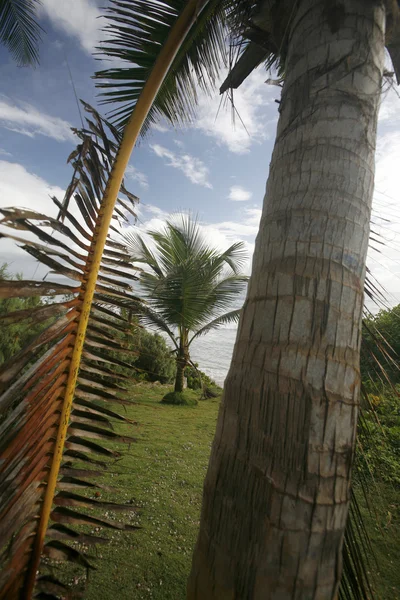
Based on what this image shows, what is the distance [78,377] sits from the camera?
105cm

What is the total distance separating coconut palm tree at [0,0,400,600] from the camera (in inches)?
25.3

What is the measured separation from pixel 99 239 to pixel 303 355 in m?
0.87

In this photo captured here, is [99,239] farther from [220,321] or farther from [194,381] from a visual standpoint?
[194,381]

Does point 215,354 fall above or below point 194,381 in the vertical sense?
above

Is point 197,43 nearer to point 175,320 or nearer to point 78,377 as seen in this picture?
point 78,377

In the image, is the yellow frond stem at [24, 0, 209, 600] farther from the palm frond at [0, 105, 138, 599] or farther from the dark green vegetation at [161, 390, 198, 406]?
the dark green vegetation at [161, 390, 198, 406]

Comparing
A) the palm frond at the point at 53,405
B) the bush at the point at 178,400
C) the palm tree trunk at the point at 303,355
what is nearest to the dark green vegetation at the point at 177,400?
the bush at the point at 178,400

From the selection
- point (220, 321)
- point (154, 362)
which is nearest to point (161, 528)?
point (220, 321)

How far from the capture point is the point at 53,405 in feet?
3.00

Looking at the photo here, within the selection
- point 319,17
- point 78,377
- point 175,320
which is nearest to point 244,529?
point 78,377

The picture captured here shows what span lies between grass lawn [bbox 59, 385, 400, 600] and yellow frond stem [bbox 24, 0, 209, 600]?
0.73ft

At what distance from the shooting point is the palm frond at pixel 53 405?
792 mm

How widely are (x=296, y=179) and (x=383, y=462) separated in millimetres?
4963

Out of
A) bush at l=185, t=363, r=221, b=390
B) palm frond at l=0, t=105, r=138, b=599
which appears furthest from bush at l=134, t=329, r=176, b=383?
palm frond at l=0, t=105, r=138, b=599
